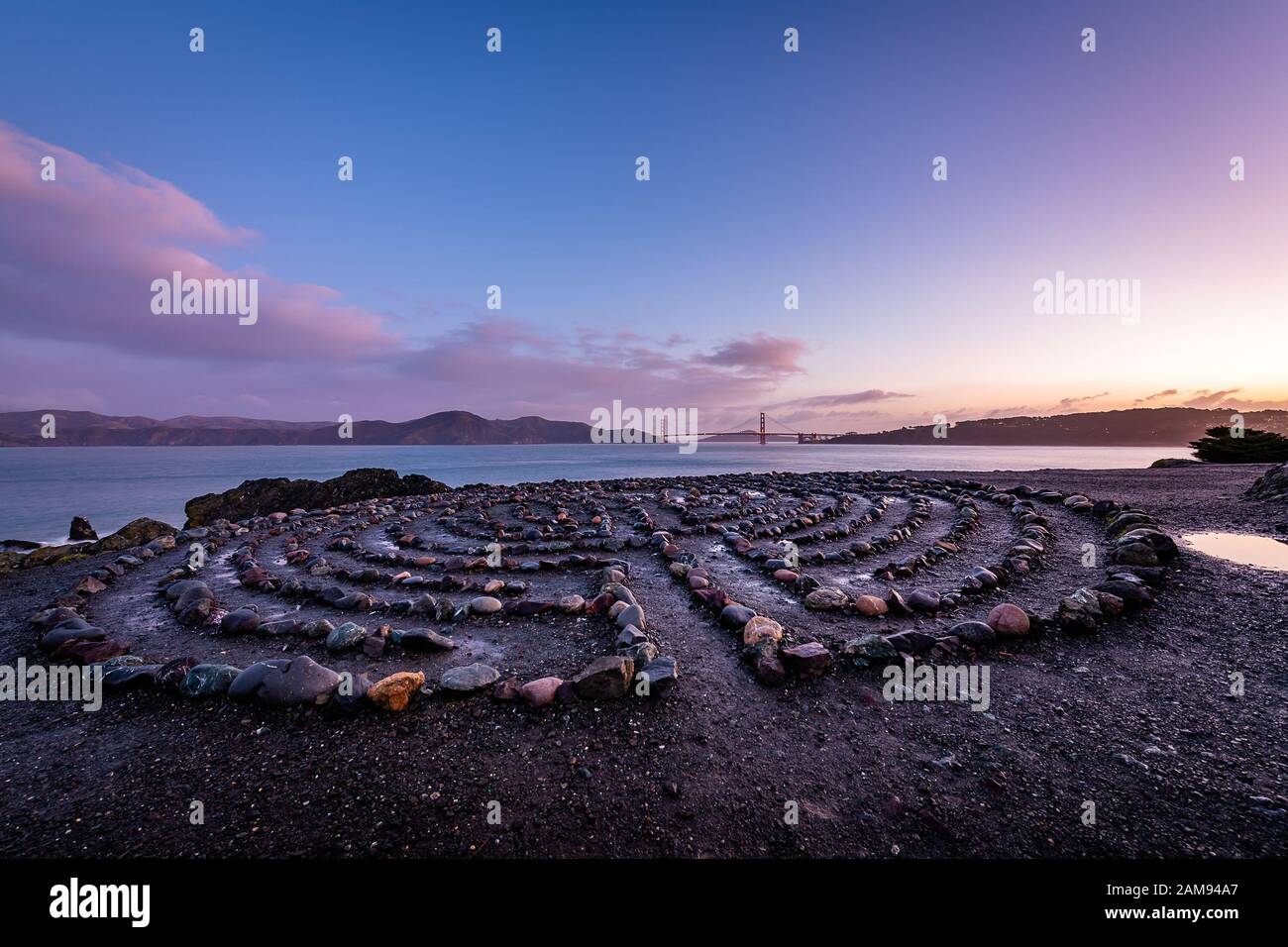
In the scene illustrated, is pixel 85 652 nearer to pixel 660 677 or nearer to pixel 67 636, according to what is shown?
pixel 67 636

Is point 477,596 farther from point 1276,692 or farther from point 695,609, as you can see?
point 1276,692

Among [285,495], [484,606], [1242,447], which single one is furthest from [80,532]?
[1242,447]

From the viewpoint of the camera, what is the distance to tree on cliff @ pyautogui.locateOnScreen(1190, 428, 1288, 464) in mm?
21250

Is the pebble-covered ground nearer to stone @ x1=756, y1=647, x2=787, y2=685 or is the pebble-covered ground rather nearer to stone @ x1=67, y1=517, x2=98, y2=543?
stone @ x1=756, y1=647, x2=787, y2=685

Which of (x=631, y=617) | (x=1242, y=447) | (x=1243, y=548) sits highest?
(x=1242, y=447)

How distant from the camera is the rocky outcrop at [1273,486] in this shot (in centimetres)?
1014

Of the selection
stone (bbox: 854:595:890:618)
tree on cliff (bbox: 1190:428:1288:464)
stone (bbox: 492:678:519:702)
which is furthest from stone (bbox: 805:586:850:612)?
tree on cliff (bbox: 1190:428:1288:464)

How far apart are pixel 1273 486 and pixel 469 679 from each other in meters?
17.0

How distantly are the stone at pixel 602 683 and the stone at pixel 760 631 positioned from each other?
149 centimetres

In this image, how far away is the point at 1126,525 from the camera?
8484 millimetres

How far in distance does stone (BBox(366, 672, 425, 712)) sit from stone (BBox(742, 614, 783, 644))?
3.13 m

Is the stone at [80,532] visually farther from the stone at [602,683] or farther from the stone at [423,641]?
the stone at [602,683]

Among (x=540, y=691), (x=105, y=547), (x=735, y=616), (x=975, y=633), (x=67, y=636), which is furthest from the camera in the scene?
(x=105, y=547)

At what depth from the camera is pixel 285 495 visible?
734 inches
